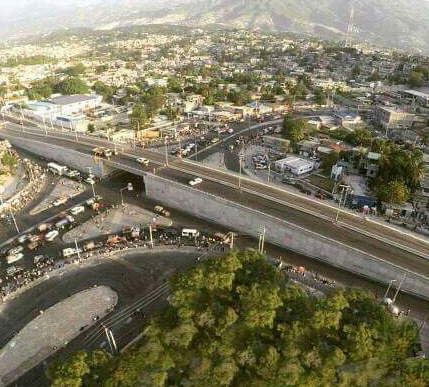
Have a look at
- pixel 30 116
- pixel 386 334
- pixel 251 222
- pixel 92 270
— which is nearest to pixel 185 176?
pixel 251 222

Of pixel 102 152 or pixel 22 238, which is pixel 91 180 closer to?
pixel 102 152

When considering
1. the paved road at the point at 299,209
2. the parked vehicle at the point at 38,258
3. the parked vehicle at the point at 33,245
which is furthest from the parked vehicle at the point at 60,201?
the parked vehicle at the point at 38,258

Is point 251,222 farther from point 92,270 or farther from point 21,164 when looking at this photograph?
point 21,164

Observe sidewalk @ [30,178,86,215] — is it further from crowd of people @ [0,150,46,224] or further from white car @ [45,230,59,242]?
white car @ [45,230,59,242]

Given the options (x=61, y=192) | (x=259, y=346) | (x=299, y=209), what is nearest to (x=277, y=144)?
(x=299, y=209)

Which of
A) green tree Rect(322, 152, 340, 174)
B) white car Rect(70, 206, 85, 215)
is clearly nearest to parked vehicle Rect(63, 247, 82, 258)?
white car Rect(70, 206, 85, 215)

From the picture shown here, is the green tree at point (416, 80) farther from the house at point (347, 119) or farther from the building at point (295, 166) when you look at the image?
the building at point (295, 166)
